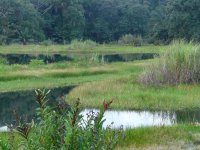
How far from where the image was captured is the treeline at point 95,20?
75000 mm

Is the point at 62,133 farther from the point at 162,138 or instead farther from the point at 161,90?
the point at 161,90

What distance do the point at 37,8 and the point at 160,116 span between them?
74157 millimetres

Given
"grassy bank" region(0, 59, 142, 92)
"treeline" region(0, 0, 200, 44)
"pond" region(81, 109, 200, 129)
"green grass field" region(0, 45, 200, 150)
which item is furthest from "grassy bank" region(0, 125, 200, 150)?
"treeline" region(0, 0, 200, 44)

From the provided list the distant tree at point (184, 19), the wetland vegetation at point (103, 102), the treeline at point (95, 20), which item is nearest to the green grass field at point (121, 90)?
the wetland vegetation at point (103, 102)

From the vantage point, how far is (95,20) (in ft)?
319

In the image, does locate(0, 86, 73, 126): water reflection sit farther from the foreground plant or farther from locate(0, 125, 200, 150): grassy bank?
the foreground plant

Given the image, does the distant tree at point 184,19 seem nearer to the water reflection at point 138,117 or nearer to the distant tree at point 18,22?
the distant tree at point 18,22

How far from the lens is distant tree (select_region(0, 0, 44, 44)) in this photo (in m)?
77.7

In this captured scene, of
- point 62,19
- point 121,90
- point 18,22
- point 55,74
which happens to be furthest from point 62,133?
point 62,19

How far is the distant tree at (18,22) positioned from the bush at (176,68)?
54124 mm

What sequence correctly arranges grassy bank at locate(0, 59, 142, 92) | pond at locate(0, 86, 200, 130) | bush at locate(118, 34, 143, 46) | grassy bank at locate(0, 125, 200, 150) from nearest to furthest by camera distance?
grassy bank at locate(0, 125, 200, 150)
pond at locate(0, 86, 200, 130)
grassy bank at locate(0, 59, 142, 92)
bush at locate(118, 34, 143, 46)

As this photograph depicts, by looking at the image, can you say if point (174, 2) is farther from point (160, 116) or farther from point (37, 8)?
point (160, 116)

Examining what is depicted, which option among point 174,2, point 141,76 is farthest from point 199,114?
point 174,2

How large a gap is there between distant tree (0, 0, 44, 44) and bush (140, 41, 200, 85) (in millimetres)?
54124
